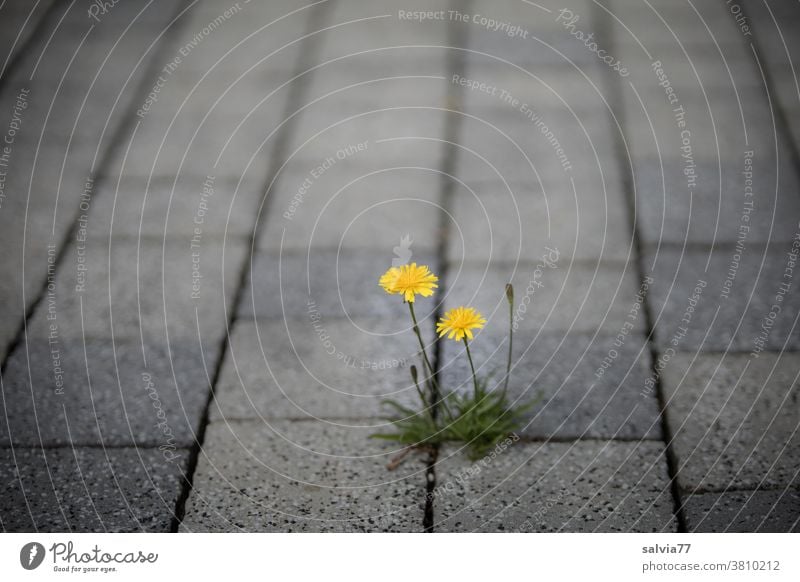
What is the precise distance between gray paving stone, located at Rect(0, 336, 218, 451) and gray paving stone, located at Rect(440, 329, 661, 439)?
425mm

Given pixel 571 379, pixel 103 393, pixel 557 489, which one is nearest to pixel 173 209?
pixel 103 393

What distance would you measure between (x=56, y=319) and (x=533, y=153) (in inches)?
41.1

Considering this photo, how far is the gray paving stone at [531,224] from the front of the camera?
1798mm

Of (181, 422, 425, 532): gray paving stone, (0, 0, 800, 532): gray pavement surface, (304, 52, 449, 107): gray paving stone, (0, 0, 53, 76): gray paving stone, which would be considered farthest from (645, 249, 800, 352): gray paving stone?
(0, 0, 53, 76): gray paving stone

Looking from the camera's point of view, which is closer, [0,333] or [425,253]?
[0,333]

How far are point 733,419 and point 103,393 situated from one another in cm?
101

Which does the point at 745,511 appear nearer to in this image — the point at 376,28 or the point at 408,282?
the point at 408,282

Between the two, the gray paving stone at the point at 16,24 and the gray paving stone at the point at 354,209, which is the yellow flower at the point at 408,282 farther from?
the gray paving stone at the point at 16,24

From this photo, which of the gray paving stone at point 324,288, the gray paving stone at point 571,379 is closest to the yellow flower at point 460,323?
the gray paving stone at point 571,379

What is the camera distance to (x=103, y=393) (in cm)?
154

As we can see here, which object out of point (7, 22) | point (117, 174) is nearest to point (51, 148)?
point (117, 174)

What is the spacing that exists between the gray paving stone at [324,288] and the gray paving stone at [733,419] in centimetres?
47

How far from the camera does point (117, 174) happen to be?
2.03 meters
